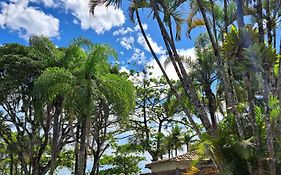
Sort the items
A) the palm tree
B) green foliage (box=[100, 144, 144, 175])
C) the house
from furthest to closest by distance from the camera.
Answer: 1. green foliage (box=[100, 144, 144, 175])
2. the house
3. the palm tree

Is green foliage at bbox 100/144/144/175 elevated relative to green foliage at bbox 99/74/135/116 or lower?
lower

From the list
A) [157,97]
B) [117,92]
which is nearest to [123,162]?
[157,97]

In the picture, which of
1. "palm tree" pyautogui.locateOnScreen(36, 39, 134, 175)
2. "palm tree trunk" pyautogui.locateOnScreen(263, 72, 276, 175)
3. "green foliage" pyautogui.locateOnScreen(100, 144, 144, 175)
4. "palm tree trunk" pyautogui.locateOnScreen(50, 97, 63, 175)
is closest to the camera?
"palm tree trunk" pyautogui.locateOnScreen(263, 72, 276, 175)

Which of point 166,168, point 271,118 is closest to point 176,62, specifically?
point 271,118

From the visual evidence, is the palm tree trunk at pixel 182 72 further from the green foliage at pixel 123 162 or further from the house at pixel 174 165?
the green foliage at pixel 123 162

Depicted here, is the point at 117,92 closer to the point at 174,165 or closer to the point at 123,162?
the point at 174,165

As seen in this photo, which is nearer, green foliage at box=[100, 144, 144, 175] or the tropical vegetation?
the tropical vegetation

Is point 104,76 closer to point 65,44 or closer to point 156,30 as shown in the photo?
point 65,44

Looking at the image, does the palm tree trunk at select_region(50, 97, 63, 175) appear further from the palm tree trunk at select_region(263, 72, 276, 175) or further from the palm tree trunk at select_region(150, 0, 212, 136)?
the palm tree trunk at select_region(263, 72, 276, 175)

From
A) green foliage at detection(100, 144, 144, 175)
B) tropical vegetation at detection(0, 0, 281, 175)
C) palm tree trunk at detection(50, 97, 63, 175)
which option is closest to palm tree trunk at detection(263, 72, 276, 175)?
tropical vegetation at detection(0, 0, 281, 175)

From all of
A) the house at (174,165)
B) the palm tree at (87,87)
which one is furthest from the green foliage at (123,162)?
the palm tree at (87,87)

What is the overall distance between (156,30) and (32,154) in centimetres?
1350

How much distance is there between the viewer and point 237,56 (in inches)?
Answer: 410

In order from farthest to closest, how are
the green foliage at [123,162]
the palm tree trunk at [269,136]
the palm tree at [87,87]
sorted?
the green foliage at [123,162] → the palm tree at [87,87] → the palm tree trunk at [269,136]
